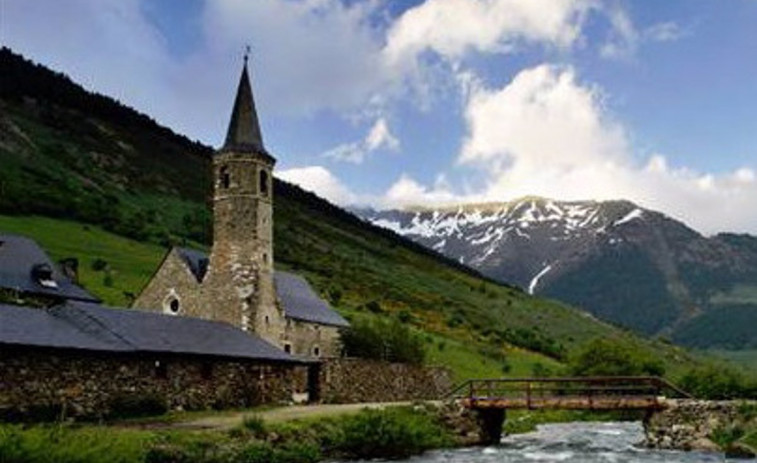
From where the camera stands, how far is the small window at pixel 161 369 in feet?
131

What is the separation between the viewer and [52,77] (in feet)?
569

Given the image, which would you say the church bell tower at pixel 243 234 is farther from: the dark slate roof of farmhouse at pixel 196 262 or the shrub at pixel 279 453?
the shrub at pixel 279 453

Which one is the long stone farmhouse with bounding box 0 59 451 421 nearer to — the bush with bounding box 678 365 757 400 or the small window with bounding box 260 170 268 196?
the small window with bounding box 260 170 268 196

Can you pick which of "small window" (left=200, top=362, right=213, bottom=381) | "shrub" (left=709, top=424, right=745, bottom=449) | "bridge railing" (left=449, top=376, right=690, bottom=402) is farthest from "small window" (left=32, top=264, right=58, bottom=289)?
"shrub" (left=709, top=424, right=745, bottom=449)

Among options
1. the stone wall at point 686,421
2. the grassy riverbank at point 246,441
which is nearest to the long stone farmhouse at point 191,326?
the grassy riverbank at point 246,441

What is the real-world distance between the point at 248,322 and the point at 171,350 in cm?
1721

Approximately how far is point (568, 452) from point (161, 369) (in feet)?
54.1

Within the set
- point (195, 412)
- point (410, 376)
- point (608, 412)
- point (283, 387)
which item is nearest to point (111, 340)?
point (195, 412)

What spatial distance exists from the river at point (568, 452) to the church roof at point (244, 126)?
23.4 metres

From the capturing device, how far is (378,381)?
2399 inches

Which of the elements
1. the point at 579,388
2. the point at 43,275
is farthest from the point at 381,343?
the point at 43,275

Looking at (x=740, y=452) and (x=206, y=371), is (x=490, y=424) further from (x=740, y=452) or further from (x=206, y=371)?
(x=206, y=371)

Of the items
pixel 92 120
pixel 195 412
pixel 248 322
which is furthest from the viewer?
pixel 92 120

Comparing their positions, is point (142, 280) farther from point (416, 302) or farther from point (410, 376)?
point (416, 302)
